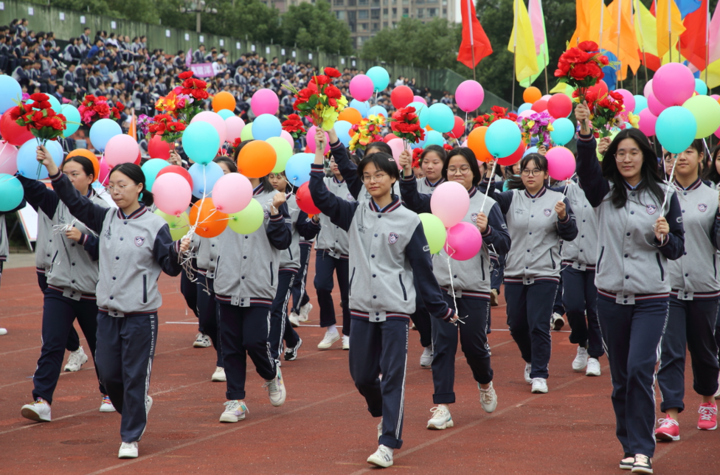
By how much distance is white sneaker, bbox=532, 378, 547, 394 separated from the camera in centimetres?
709

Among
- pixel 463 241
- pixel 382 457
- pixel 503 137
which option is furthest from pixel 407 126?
pixel 382 457

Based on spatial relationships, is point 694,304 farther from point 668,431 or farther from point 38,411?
point 38,411

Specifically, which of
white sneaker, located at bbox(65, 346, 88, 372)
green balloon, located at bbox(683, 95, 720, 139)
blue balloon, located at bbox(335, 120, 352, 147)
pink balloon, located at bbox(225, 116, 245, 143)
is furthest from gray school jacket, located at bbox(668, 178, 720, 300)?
white sneaker, located at bbox(65, 346, 88, 372)

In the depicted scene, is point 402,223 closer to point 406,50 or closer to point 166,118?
point 166,118

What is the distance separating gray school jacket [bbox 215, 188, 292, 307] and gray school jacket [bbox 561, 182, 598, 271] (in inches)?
119

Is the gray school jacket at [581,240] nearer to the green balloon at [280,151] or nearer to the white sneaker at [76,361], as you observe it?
the green balloon at [280,151]

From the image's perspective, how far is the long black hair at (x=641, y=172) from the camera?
16.6ft

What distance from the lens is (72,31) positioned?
94.8ft

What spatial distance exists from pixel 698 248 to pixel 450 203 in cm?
181

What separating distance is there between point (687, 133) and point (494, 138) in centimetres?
171

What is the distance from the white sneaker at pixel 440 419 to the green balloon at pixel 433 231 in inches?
49.3

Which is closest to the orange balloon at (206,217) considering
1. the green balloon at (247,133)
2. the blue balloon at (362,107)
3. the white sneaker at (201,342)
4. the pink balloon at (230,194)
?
the pink balloon at (230,194)

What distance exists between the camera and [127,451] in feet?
17.4

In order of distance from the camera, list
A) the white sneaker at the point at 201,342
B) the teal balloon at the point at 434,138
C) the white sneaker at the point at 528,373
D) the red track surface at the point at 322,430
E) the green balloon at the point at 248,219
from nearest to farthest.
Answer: the red track surface at the point at 322,430
the green balloon at the point at 248,219
the white sneaker at the point at 528,373
the white sneaker at the point at 201,342
the teal balloon at the point at 434,138
